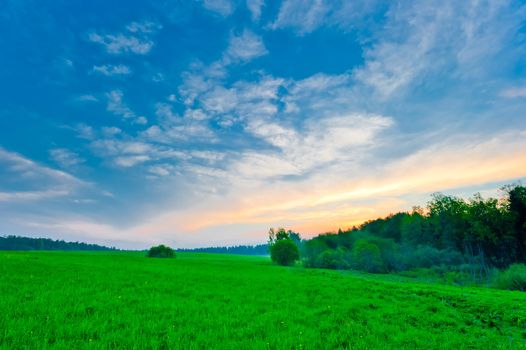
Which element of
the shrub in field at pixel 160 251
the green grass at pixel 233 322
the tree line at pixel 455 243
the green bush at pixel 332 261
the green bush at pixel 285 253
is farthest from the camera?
the shrub in field at pixel 160 251

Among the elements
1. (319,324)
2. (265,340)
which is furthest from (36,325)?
(319,324)

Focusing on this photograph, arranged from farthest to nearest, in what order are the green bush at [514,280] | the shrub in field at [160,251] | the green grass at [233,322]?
1. the shrub in field at [160,251]
2. the green bush at [514,280]
3. the green grass at [233,322]

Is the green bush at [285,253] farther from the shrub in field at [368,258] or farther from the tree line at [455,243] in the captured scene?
the shrub in field at [368,258]

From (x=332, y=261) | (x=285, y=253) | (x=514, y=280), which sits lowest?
(x=514, y=280)

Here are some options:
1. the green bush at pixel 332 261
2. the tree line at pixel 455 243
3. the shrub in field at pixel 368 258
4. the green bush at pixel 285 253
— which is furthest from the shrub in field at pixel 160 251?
the shrub in field at pixel 368 258

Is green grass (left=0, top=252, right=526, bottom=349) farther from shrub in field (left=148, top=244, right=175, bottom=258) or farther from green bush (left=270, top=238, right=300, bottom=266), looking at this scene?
shrub in field (left=148, top=244, right=175, bottom=258)

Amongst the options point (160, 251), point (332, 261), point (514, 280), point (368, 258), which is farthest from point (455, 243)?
point (160, 251)

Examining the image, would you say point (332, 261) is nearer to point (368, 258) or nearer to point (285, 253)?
point (368, 258)

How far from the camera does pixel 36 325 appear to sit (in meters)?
10.2

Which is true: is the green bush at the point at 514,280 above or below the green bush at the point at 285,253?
Result: below

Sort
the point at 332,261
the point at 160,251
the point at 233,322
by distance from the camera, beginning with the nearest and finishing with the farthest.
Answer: the point at 233,322
the point at 332,261
the point at 160,251

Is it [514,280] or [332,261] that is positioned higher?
[332,261]

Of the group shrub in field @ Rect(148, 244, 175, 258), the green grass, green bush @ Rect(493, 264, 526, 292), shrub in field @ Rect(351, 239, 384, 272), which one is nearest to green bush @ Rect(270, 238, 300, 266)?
shrub in field @ Rect(351, 239, 384, 272)

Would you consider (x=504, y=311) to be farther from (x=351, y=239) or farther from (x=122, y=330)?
(x=351, y=239)
